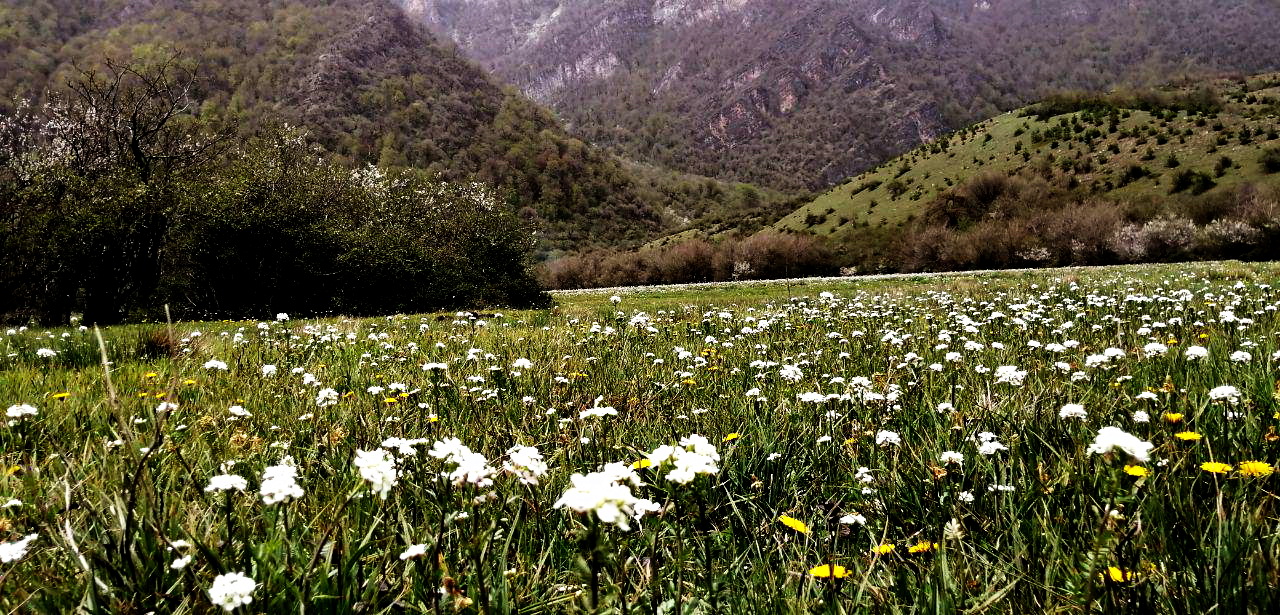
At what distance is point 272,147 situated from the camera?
2766 centimetres

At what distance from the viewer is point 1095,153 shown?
192 ft

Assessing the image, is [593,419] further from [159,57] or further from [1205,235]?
[159,57]

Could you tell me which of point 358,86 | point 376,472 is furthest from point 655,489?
point 358,86

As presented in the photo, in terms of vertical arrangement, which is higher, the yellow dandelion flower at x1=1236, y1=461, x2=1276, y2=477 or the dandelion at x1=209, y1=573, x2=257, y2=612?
the dandelion at x1=209, y1=573, x2=257, y2=612

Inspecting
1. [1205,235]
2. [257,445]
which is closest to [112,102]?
[257,445]

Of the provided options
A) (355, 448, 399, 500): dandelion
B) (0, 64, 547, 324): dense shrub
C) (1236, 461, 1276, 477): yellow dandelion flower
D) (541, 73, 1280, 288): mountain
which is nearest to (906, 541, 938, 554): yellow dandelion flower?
(1236, 461, 1276, 477): yellow dandelion flower

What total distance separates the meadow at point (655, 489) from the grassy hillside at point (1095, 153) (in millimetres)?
54960

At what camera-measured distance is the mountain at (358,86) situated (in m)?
94.7

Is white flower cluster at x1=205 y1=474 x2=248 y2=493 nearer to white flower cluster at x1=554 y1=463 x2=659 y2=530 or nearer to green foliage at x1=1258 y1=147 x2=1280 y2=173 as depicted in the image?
white flower cluster at x1=554 y1=463 x2=659 y2=530

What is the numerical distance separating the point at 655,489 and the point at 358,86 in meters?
125

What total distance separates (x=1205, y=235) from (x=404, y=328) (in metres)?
46.6

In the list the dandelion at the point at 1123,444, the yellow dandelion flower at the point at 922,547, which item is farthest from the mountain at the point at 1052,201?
the dandelion at the point at 1123,444

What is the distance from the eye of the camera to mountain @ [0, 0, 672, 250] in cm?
9469

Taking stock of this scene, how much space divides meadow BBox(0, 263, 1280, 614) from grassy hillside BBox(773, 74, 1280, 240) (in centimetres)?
5496
